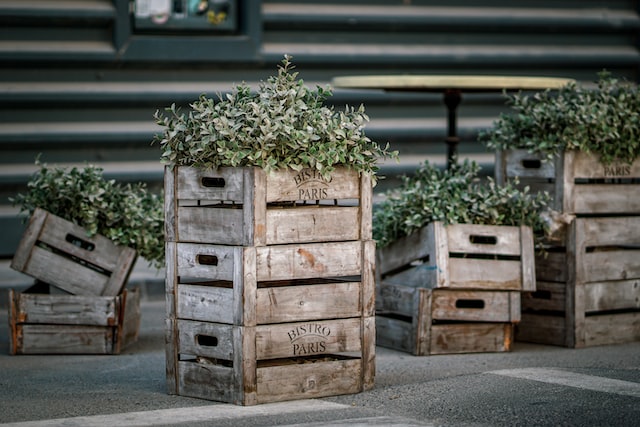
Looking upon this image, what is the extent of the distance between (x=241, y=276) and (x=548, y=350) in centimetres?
251

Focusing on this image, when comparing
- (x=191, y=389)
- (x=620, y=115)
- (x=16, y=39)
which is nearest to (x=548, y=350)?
(x=620, y=115)

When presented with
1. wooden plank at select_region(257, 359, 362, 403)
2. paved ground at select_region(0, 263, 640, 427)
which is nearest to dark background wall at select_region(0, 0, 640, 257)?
paved ground at select_region(0, 263, 640, 427)

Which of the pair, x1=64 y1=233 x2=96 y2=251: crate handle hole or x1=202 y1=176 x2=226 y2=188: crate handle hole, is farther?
x1=64 y1=233 x2=96 y2=251: crate handle hole

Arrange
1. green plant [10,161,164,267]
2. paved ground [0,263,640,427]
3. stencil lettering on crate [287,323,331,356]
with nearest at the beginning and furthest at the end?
paved ground [0,263,640,427] → stencil lettering on crate [287,323,331,356] → green plant [10,161,164,267]

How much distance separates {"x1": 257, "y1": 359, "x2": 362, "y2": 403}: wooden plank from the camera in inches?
221

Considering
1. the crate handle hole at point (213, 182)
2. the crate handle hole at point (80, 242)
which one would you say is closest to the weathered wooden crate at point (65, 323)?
the crate handle hole at point (80, 242)

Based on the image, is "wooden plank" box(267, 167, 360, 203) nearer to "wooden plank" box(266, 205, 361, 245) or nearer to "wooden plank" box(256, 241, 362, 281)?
"wooden plank" box(266, 205, 361, 245)

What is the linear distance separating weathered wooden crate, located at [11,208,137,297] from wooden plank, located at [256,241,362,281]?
1.68 metres

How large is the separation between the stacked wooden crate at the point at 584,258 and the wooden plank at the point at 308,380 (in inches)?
78.9

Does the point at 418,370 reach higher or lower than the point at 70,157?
lower

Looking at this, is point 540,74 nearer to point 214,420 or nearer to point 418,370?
point 418,370

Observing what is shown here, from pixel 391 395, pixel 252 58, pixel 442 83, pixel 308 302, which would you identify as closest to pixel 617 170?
pixel 442 83

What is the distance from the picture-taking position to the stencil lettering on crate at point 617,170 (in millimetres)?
7422

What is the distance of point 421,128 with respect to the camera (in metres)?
10.6
